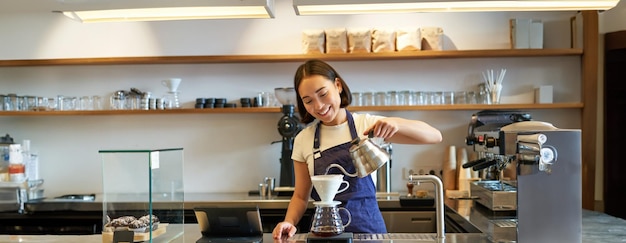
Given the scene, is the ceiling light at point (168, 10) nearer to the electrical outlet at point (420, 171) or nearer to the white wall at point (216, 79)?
the white wall at point (216, 79)

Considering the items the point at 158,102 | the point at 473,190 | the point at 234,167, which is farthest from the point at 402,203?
the point at 158,102

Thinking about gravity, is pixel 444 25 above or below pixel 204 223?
above

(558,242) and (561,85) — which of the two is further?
(561,85)

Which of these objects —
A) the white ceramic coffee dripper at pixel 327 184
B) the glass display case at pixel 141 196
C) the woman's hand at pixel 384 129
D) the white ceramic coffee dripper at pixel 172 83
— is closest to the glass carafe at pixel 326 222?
the white ceramic coffee dripper at pixel 327 184

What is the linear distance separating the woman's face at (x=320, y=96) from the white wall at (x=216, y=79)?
191cm

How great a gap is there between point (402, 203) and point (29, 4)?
2364 millimetres

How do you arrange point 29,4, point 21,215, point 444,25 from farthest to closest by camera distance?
point 444,25, point 21,215, point 29,4

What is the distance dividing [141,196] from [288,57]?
75.8 inches

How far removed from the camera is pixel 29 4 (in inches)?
92.7

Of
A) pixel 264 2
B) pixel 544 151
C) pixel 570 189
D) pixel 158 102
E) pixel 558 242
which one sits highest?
pixel 264 2

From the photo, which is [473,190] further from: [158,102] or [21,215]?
[21,215]

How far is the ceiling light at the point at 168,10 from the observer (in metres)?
2.23

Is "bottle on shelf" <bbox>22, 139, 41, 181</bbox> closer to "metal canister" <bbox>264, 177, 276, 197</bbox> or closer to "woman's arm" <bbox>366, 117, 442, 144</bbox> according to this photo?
"metal canister" <bbox>264, 177, 276, 197</bbox>

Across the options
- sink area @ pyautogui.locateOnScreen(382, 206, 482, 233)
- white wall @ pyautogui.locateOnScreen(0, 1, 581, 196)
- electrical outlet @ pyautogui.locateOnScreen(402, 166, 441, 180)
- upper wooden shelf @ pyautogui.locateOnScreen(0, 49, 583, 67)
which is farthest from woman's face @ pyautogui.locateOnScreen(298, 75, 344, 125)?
electrical outlet @ pyautogui.locateOnScreen(402, 166, 441, 180)
